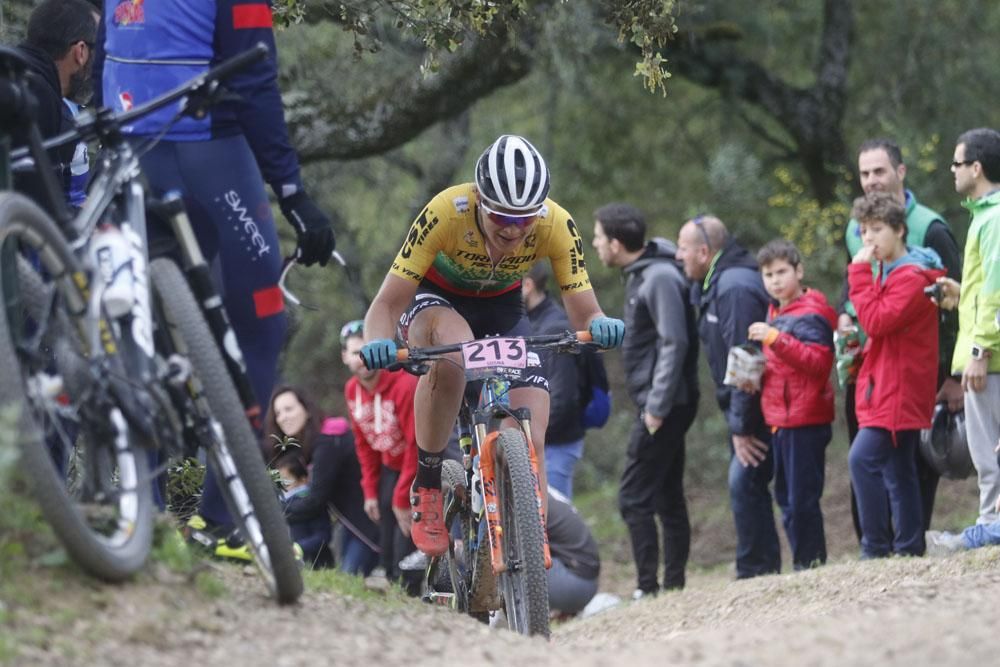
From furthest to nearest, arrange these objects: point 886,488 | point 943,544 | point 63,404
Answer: point 886,488 → point 943,544 → point 63,404

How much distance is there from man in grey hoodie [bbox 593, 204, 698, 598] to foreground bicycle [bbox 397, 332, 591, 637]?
323cm

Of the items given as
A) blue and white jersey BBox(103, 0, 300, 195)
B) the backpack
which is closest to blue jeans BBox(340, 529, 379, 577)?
the backpack

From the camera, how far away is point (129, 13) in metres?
5.78

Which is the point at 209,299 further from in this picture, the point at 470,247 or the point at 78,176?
the point at 78,176

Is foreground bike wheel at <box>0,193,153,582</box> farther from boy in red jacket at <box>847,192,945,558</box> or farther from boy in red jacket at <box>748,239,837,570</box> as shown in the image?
boy in red jacket at <box>748,239,837,570</box>

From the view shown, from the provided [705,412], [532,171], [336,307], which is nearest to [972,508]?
[705,412]

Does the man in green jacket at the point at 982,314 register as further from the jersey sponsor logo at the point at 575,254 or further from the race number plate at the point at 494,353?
the race number plate at the point at 494,353

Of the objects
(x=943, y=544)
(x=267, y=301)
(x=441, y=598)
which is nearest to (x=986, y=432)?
(x=943, y=544)

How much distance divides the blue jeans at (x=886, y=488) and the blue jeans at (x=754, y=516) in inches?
37.5

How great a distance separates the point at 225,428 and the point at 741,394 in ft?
19.0

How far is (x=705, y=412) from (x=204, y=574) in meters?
14.1

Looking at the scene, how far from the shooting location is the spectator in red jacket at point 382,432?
10836 millimetres

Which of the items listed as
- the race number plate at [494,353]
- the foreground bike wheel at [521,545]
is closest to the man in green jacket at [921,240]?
the race number plate at [494,353]

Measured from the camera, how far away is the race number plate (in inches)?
265
